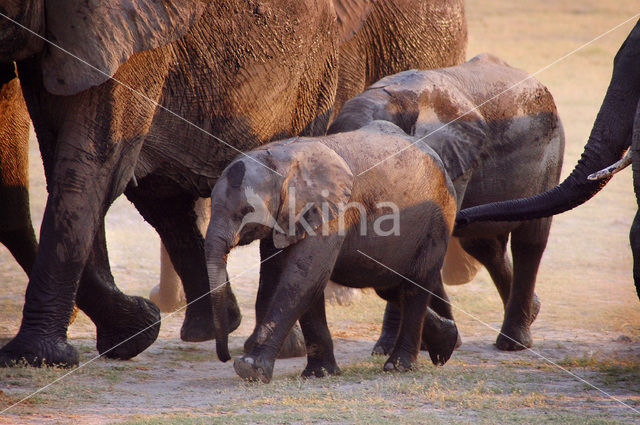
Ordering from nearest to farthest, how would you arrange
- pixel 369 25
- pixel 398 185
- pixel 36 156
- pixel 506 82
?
pixel 398 185 < pixel 506 82 < pixel 369 25 < pixel 36 156

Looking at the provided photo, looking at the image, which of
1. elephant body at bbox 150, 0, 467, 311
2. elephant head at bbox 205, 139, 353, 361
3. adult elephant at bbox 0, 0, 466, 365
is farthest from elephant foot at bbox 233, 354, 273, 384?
elephant body at bbox 150, 0, 467, 311

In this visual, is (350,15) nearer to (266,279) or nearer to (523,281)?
(523,281)

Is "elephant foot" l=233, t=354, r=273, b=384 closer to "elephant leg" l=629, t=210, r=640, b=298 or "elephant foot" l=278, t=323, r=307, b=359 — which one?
"elephant foot" l=278, t=323, r=307, b=359

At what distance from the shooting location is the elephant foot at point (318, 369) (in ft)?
15.0

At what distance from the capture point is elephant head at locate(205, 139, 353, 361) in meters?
4.23

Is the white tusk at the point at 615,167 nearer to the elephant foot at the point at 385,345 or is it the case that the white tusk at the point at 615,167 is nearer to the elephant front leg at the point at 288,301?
the elephant front leg at the point at 288,301

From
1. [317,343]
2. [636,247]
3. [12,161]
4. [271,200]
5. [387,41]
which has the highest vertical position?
[387,41]

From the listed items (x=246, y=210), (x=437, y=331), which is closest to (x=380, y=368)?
(x=437, y=331)

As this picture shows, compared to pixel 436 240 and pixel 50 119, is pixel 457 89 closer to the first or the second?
pixel 436 240

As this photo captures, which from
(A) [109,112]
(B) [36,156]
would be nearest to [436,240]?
(A) [109,112]

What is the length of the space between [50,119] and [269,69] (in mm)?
1078

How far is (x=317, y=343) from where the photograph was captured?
4.59 meters

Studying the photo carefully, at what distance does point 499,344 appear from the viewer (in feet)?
18.4

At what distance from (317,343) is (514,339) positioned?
1390 millimetres
